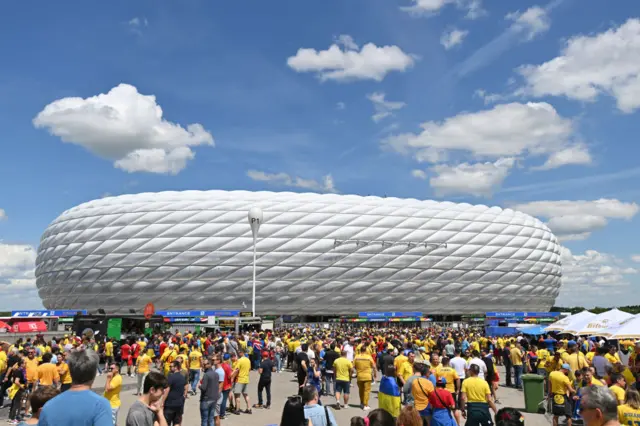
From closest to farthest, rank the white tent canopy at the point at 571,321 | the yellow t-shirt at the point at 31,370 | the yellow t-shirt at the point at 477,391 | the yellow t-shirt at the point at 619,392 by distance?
1. the yellow t-shirt at the point at 619,392
2. the yellow t-shirt at the point at 477,391
3. the yellow t-shirt at the point at 31,370
4. the white tent canopy at the point at 571,321

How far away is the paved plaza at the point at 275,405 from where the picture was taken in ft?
39.4

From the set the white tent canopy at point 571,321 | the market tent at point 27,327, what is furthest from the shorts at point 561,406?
the market tent at point 27,327

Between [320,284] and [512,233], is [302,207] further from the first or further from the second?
[512,233]

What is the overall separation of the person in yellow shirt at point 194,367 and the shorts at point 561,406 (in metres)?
9.28

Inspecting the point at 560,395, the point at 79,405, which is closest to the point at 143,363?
the point at 560,395

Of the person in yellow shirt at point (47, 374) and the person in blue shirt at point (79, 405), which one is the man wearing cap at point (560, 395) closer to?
the person in blue shirt at point (79, 405)

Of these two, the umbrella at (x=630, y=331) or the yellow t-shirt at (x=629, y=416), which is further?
the umbrella at (x=630, y=331)

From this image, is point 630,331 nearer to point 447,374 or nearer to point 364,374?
point 364,374

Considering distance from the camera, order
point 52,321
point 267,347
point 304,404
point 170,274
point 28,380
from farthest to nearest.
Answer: point 170,274
point 52,321
point 267,347
point 28,380
point 304,404

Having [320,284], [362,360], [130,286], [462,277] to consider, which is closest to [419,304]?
[462,277]

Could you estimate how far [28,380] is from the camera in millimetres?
12383

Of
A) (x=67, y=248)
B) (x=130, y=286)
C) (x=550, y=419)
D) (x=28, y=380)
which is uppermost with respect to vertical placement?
(x=67, y=248)

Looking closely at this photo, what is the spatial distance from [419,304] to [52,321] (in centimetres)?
3983

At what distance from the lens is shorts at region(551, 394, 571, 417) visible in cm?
981
